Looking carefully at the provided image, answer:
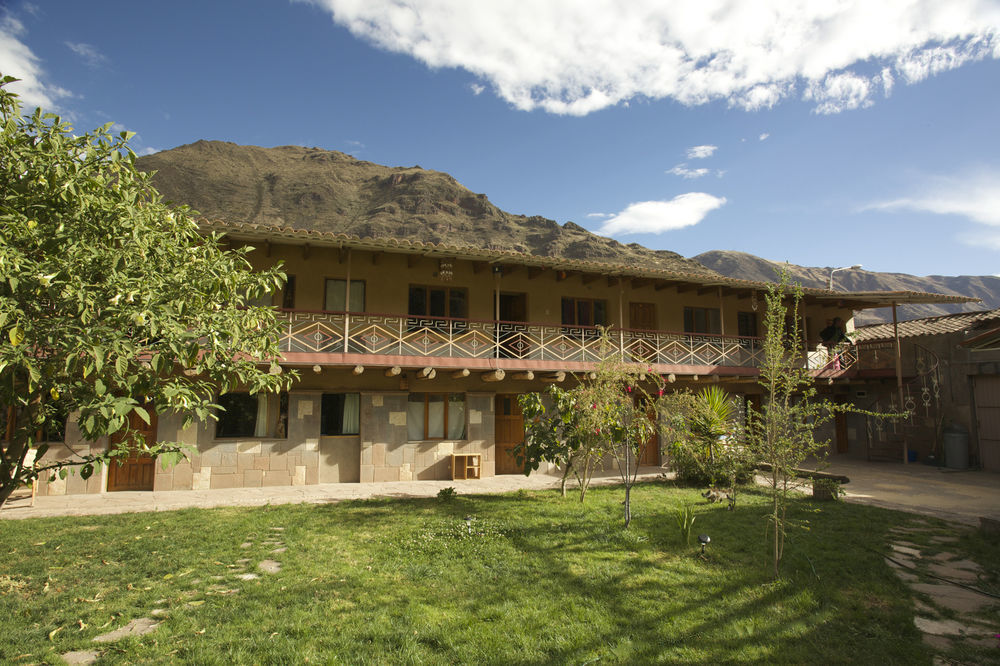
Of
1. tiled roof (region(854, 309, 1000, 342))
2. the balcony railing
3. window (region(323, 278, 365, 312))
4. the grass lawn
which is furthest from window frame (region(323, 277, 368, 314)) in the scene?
tiled roof (region(854, 309, 1000, 342))

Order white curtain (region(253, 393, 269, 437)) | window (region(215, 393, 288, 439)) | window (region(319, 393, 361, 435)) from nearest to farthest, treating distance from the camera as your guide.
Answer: window (region(215, 393, 288, 439))
white curtain (region(253, 393, 269, 437))
window (region(319, 393, 361, 435))

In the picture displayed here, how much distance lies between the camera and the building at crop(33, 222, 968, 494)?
37.4 feet

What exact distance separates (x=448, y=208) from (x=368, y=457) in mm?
60795

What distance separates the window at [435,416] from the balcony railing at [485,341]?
4.14 ft

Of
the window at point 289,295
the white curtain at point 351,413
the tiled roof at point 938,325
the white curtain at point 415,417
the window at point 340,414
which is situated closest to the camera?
the window at point 340,414

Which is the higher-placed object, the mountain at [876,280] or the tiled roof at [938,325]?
the mountain at [876,280]

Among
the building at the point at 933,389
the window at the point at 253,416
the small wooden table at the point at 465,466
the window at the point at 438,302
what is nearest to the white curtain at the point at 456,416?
the small wooden table at the point at 465,466

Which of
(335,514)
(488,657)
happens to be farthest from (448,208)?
(488,657)

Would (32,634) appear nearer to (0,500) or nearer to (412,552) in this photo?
A: (0,500)

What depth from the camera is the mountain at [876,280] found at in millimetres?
84188

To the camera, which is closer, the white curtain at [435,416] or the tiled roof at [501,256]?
the tiled roof at [501,256]

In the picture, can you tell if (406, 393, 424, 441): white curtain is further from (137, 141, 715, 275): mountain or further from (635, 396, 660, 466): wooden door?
(137, 141, 715, 275): mountain

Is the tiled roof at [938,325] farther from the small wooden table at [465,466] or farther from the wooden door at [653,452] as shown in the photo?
the small wooden table at [465,466]

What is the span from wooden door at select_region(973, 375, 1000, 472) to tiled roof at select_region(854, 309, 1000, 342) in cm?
187
